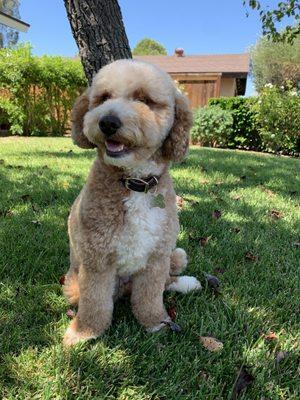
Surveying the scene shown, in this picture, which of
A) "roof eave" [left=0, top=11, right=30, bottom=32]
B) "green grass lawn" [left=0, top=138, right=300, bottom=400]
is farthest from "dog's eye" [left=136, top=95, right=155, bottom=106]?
"roof eave" [left=0, top=11, right=30, bottom=32]

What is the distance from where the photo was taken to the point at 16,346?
7.10 feet

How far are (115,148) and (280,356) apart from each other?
4.74 feet

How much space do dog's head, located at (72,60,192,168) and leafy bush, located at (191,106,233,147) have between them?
10973 millimetres

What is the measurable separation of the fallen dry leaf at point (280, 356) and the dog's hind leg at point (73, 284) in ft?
3.97

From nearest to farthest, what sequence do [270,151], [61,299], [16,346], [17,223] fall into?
1. [16,346]
2. [61,299]
3. [17,223]
4. [270,151]

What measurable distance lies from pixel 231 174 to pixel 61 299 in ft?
15.9

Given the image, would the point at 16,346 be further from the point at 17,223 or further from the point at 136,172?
the point at 17,223

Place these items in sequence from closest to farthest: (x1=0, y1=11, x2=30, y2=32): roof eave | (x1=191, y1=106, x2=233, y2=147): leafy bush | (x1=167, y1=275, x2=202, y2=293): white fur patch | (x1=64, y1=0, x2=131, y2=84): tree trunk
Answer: (x1=167, y1=275, x2=202, y2=293): white fur patch, (x1=64, y1=0, x2=131, y2=84): tree trunk, (x1=191, y1=106, x2=233, y2=147): leafy bush, (x1=0, y1=11, x2=30, y2=32): roof eave

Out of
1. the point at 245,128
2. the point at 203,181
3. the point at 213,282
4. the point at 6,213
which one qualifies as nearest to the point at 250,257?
the point at 213,282

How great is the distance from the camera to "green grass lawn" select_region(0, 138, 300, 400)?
2.01 meters

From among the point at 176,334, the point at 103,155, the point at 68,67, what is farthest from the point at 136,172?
the point at 68,67

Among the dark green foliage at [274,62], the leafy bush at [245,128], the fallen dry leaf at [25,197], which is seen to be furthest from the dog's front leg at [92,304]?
the dark green foliage at [274,62]

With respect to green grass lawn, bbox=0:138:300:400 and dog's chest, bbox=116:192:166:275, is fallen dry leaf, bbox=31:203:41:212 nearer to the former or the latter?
green grass lawn, bbox=0:138:300:400

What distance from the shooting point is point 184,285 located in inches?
112
